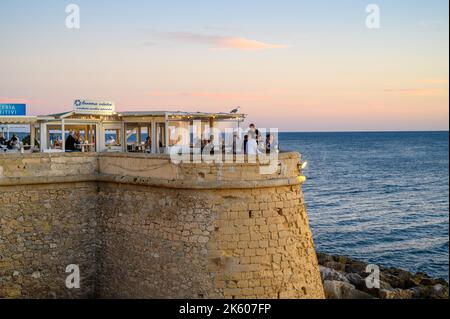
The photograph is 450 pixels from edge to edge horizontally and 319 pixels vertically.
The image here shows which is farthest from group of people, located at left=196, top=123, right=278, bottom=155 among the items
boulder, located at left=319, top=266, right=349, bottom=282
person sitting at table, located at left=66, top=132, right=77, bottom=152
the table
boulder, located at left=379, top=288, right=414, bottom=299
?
boulder, located at left=379, top=288, right=414, bottom=299

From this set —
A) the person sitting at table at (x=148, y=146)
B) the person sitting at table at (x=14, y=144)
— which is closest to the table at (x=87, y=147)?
the person sitting at table at (x=148, y=146)

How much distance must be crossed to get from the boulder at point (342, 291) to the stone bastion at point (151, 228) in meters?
5.17

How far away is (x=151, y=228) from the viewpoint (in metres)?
14.9

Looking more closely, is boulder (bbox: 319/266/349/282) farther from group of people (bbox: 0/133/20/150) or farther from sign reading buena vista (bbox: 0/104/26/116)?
sign reading buena vista (bbox: 0/104/26/116)

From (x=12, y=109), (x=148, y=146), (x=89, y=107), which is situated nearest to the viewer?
(x=12, y=109)

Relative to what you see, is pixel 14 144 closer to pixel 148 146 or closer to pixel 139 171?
pixel 148 146

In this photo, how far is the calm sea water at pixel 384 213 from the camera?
3244 centimetres

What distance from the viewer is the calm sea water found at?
32.4 m

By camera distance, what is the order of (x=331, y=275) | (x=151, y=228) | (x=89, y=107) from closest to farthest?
1. (x=151, y=228)
2. (x=89, y=107)
3. (x=331, y=275)

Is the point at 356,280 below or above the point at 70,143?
below

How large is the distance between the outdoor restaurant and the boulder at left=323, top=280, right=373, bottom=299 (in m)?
6.81

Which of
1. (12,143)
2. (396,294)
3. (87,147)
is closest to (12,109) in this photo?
(12,143)
